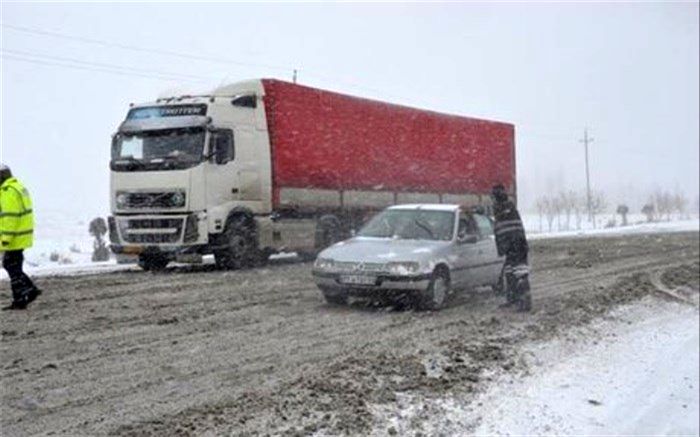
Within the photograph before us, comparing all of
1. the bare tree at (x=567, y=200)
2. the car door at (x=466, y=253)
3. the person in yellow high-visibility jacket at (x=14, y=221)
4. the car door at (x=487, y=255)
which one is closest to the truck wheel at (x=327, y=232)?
the car door at (x=487, y=255)

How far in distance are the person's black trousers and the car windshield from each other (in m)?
4.74

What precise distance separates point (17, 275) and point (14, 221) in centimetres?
73

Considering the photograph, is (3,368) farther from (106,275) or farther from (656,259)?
(656,259)

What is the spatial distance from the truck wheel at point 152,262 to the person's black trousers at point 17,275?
226 inches

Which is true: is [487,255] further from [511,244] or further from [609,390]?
[609,390]

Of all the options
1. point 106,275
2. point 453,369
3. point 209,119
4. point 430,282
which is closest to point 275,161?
point 209,119

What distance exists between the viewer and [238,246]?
15234 millimetres

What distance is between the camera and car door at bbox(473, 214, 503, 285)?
11594mm

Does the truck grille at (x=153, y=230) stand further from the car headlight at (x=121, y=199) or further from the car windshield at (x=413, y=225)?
the car windshield at (x=413, y=225)

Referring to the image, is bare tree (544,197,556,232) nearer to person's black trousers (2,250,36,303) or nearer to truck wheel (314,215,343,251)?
truck wheel (314,215,343,251)

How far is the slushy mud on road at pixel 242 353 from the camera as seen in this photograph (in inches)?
219

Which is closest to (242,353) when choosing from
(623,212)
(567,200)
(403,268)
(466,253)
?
(403,268)

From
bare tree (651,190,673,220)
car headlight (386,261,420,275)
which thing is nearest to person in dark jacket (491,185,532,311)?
car headlight (386,261,420,275)

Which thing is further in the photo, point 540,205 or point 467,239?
point 540,205
